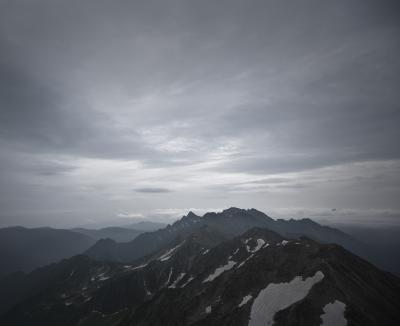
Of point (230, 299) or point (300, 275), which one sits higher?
point (300, 275)

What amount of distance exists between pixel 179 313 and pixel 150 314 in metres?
31.4

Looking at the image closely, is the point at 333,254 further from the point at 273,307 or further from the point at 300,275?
the point at 273,307

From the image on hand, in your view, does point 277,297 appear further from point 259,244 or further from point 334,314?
point 259,244

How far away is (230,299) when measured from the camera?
105562 mm

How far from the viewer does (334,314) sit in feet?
249

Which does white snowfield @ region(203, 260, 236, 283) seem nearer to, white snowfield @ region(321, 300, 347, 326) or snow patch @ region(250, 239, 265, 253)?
snow patch @ region(250, 239, 265, 253)

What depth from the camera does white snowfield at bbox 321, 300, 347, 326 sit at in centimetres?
7338

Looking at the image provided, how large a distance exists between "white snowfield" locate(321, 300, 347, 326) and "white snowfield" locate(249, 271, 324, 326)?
8.33 meters

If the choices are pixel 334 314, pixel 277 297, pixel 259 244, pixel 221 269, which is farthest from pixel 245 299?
pixel 259 244

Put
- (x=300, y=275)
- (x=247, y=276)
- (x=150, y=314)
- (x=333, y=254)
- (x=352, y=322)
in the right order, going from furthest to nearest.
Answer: (x=150, y=314) → (x=247, y=276) → (x=333, y=254) → (x=300, y=275) → (x=352, y=322)

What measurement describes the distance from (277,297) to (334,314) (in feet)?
61.7

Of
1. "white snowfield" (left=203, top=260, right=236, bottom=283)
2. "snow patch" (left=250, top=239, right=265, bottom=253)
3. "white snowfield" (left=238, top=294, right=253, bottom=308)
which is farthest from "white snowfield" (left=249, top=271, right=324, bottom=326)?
"snow patch" (left=250, top=239, right=265, bottom=253)

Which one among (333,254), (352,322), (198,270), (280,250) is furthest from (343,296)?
(198,270)

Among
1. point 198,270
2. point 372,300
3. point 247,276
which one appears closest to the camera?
point 372,300
